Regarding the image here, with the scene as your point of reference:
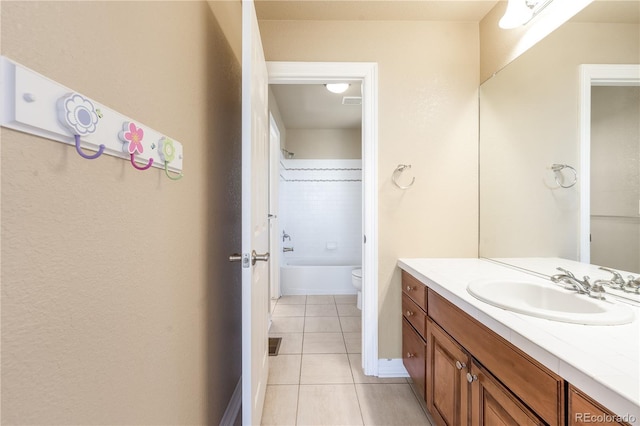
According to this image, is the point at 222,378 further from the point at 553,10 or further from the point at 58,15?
the point at 553,10

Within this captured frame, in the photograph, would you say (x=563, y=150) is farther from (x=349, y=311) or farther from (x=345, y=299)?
(x=345, y=299)

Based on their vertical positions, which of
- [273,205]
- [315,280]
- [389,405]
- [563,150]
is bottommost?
[389,405]

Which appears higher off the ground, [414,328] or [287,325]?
[414,328]

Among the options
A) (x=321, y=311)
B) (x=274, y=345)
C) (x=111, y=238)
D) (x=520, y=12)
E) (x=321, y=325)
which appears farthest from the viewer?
(x=321, y=311)

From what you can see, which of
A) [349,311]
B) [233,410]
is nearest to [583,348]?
[233,410]

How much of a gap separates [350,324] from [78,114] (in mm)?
2555

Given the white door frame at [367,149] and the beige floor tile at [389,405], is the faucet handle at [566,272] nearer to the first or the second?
the white door frame at [367,149]

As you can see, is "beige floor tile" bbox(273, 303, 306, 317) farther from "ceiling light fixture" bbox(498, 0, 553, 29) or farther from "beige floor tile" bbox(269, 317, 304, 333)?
"ceiling light fixture" bbox(498, 0, 553, 29)

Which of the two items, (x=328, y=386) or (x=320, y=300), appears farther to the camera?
(x=320, y=300)

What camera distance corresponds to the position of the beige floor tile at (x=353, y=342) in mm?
2131

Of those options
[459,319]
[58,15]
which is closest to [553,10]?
[459,319]

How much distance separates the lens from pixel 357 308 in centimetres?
297

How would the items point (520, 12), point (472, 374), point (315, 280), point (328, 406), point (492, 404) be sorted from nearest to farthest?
point (492, 404) < point (472, 374) < point (520, 12) < point (328, 406) < point (315, 280)

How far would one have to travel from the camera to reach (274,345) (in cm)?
220
